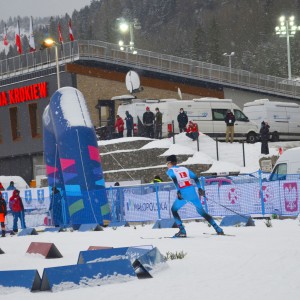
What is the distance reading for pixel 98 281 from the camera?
9391 millimetres

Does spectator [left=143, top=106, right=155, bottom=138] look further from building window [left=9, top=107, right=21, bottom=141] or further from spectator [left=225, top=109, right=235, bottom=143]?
building window [left=9, top=107, right=21, bottom=141]

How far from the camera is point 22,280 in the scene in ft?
30.7

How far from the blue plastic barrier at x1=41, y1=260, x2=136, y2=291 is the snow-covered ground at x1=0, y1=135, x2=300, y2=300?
127mm

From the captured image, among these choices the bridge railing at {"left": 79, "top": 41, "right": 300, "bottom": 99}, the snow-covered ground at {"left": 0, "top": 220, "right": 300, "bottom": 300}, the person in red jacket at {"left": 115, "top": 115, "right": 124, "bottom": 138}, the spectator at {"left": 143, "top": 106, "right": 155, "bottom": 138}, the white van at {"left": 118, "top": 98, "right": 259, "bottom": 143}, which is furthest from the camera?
the bridge railing at {"left": 79, "top": 41, "right": 300, "bottom": 99}

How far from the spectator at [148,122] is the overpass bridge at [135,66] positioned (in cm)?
1075

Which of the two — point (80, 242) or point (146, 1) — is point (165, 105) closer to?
point (80, 242)

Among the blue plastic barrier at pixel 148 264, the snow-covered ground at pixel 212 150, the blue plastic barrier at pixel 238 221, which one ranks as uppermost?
the snow-covered ground at pixel 212 150

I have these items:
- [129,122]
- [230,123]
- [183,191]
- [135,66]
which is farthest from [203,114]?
[183,191]

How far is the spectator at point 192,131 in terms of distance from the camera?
36.2 metres

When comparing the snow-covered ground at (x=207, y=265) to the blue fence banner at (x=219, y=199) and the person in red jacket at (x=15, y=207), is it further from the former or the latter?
the person in red jacket at (x=15, y=207)

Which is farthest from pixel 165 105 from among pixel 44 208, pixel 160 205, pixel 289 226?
pixel 289 226

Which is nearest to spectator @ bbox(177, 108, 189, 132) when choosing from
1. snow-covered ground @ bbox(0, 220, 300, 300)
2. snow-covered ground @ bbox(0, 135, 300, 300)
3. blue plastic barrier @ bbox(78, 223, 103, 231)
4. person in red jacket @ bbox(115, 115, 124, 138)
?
person in red jacket @ bbox(115, 115, 124, 138)

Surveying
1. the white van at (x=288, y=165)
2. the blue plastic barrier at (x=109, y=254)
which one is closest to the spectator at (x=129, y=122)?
the white van at (x=288, y=165)

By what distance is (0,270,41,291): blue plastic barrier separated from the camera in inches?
366
